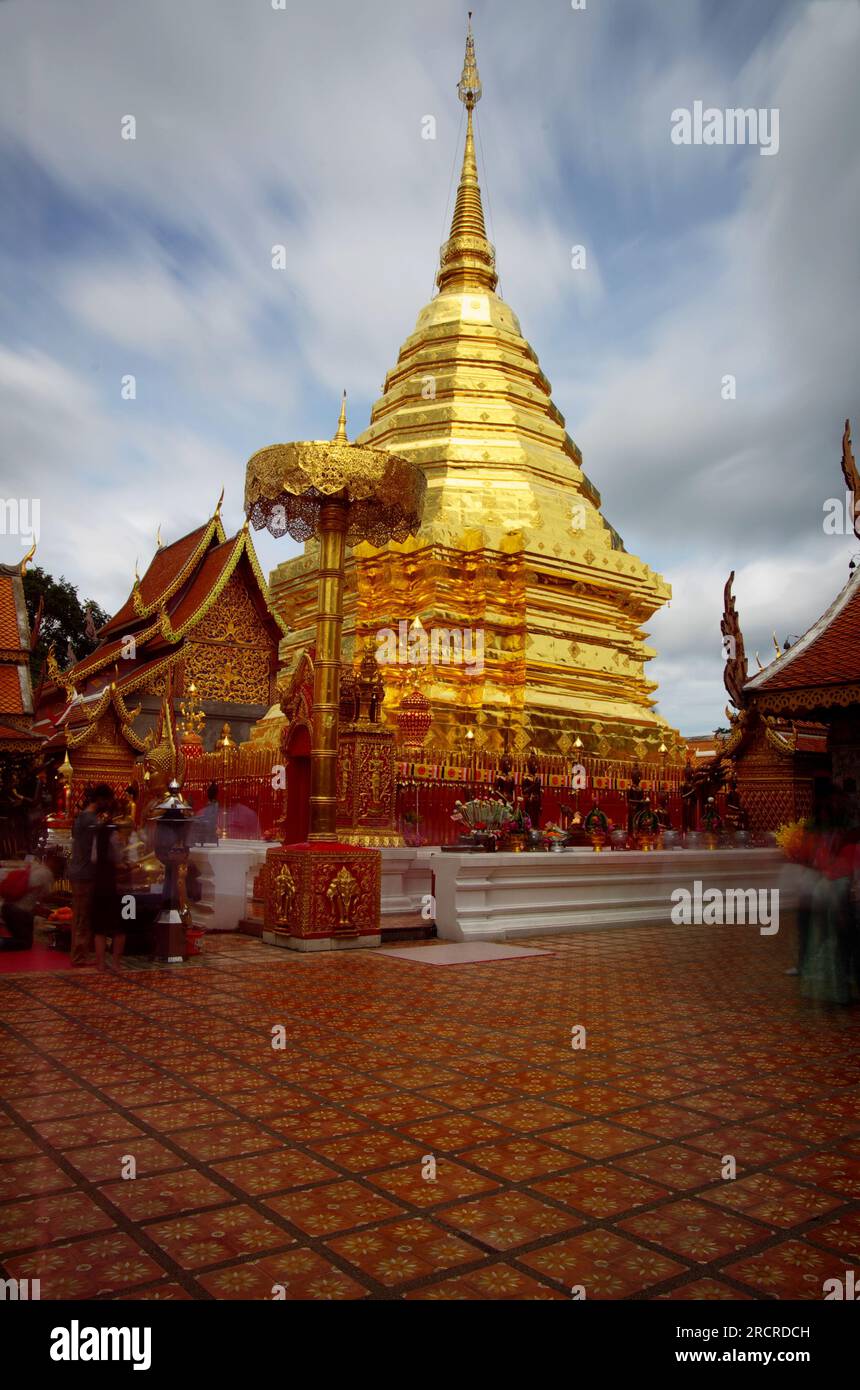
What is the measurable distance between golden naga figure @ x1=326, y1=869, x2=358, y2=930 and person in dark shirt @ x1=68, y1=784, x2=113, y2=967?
1821 mm

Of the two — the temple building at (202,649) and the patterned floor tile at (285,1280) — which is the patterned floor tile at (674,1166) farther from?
the temple building at (202,649)

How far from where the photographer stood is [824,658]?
7504mm

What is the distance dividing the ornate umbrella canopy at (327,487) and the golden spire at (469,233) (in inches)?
483

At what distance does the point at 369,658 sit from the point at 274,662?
1068 cm

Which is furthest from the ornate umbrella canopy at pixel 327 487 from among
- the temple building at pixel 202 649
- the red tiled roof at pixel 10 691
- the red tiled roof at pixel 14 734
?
the temple building at pixel 202 649

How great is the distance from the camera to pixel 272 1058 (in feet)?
14.4

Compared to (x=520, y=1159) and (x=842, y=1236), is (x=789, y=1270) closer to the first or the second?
(x=842, y=1236)

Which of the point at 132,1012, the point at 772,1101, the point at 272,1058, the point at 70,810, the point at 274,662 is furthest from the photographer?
the point at 274,662

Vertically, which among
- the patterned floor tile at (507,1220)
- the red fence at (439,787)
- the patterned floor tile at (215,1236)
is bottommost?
the patterned floor tile at (507,1220)

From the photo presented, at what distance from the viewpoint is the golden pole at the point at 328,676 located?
7938mm

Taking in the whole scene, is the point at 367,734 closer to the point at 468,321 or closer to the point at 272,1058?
the point at 272,1058

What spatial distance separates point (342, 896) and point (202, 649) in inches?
489

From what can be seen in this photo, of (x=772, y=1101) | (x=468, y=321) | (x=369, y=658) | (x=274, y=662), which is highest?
(x=468, y=321)
